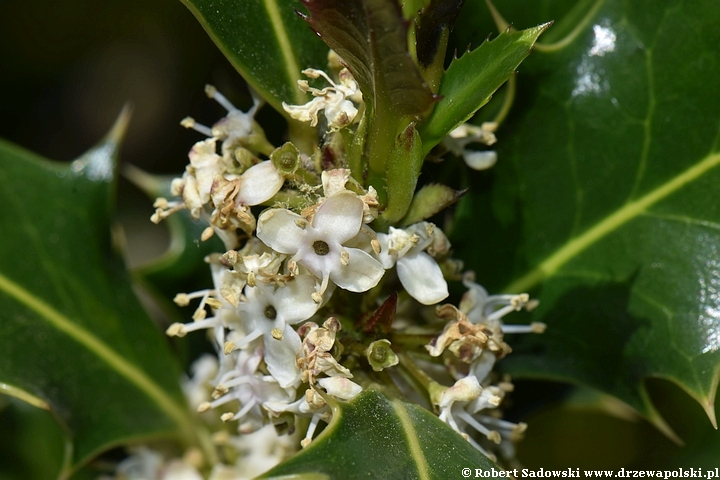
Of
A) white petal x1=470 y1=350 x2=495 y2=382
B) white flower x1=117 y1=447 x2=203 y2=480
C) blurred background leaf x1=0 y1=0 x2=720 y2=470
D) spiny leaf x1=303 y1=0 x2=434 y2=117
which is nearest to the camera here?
spiny leaf x1=303 y1=0 x2=434 y2=117

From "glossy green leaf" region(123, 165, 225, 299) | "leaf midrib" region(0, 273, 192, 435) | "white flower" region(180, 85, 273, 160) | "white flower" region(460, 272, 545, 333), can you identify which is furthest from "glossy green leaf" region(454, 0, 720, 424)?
"leaf midrib" region(0, 273, 192, 435)

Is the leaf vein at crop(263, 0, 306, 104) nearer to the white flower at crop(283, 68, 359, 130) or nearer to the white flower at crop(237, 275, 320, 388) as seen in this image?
the white flower at crop(283, 68, 359, 130)

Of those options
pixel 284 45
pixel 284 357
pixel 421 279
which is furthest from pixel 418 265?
pixel 284 45

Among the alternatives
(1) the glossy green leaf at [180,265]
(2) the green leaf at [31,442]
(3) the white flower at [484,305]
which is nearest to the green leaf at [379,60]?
(3) the white flower at [484,305]

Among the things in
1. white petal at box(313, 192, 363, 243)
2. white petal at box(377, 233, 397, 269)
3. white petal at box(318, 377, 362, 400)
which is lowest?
white petal at box(318, 377, 362, 400)

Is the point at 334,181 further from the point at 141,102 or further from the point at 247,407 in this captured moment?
the point at 141,102

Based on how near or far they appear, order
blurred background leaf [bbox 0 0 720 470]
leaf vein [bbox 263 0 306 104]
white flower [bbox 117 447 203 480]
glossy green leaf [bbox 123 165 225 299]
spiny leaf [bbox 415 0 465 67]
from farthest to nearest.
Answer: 1. blurred background leaf [bbox 0 0 720 470]
2. glossy green leaf [bbox 123 165 225 299]
3. white flower [bbox 117 447 203 480]
4. leaf vein [bbox 263 0 306 104]
5. spiny leaf [bbox 415 0 465 67]

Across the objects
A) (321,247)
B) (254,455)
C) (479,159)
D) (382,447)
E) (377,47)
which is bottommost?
(254,455)

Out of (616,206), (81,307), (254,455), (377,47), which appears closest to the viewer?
(377,47)
